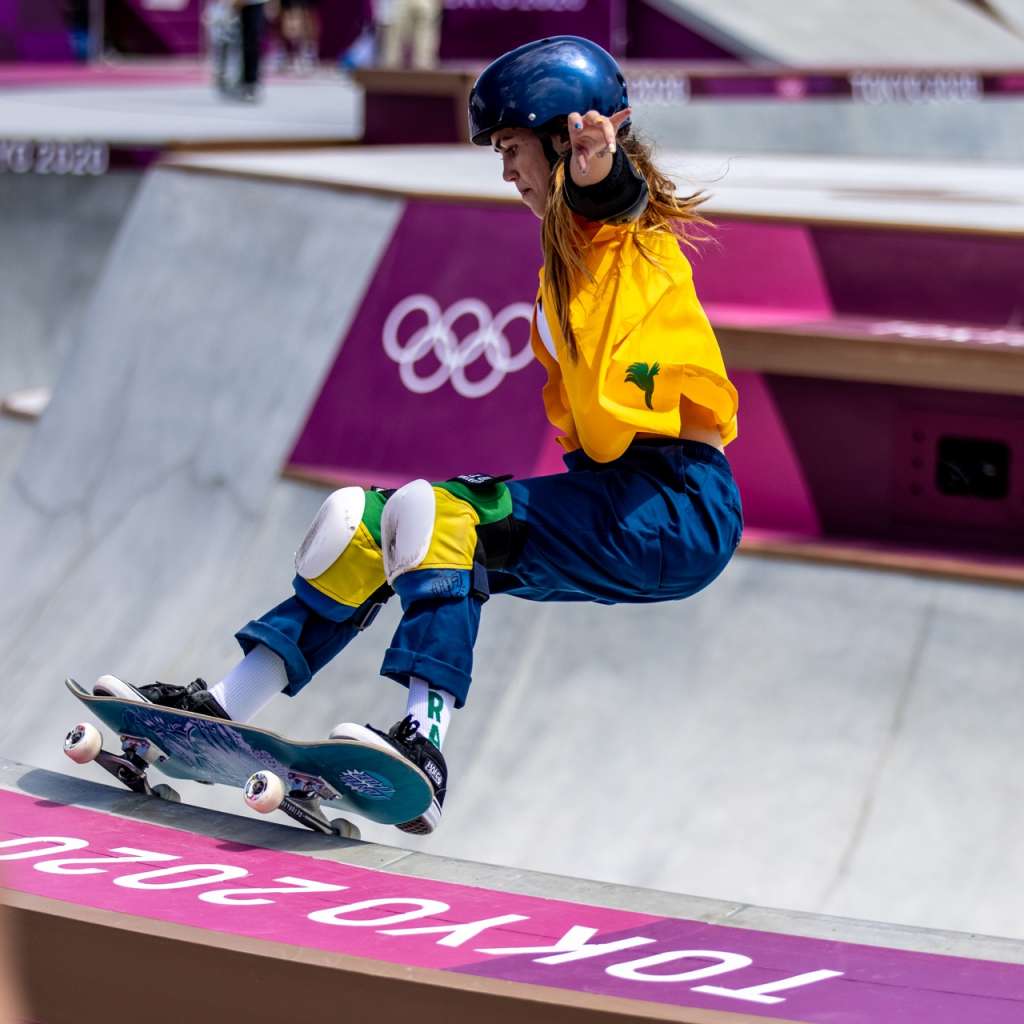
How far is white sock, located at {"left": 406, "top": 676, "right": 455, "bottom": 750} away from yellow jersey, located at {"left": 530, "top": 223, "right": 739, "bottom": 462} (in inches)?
26.3

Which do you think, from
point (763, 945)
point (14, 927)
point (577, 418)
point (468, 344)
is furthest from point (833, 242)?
point (14, 927)

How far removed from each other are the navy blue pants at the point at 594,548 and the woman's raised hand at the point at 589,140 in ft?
2.28

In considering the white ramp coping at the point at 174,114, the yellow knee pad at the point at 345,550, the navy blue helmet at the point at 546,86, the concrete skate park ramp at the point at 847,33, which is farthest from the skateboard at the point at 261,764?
the concrete skate park ramp at the point at 847,33

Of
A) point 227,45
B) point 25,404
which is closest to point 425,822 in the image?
point 25,404

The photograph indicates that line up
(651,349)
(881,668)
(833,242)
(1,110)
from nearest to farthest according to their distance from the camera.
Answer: (651,349) → (881,668) → (833,242) → (1,110)

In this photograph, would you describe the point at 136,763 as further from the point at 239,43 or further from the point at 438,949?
the point at 239,43

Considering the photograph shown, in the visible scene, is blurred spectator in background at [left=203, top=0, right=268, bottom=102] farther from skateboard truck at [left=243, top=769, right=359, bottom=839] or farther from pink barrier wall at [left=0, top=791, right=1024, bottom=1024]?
pink barrier wall at [left=0, top=791, right=1024, bottom=1024]

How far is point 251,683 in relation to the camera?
4836 mm

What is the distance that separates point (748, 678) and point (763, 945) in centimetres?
342

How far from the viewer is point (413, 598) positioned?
4.43 m

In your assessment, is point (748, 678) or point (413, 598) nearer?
point (413, 598)

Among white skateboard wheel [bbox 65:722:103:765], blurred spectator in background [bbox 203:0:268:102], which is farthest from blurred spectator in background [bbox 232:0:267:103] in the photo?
white skateboard wheel [bbox 65:722:103:765]

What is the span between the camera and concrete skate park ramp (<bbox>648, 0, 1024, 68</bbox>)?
2403 centimetres

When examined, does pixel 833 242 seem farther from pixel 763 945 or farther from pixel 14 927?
pixel 14 927
